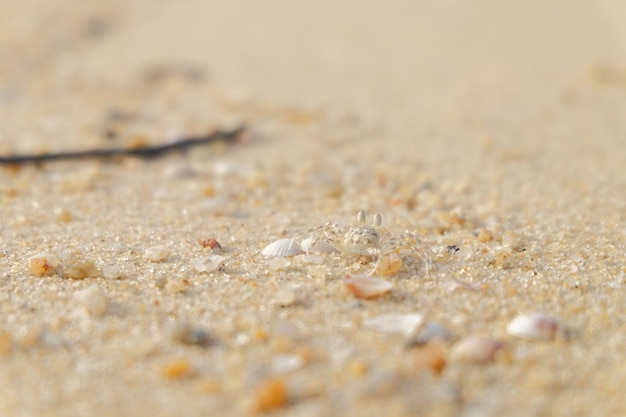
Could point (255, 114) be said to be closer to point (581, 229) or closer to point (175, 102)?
point (175, 102)

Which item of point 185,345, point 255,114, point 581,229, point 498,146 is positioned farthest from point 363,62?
point 185,345

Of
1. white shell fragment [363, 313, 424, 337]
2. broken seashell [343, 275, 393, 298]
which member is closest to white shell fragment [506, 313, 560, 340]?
white shell fragment [363, 313, 424, 337]

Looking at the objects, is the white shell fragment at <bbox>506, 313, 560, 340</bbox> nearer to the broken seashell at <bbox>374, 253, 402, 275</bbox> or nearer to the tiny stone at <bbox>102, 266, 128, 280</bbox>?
the broken seashell at <bbox>374, 253, 402, 275</bbox>

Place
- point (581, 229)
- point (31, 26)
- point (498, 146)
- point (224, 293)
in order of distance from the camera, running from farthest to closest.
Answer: point (31, 26) < point (498, 146) < point (581, 229) < point (224, 293)

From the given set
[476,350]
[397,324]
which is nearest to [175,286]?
[397,324]

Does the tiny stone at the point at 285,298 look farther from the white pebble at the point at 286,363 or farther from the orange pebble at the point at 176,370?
the orange pebble at the point at 176,370

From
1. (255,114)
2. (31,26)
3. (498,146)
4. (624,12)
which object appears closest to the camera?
(498,146)
